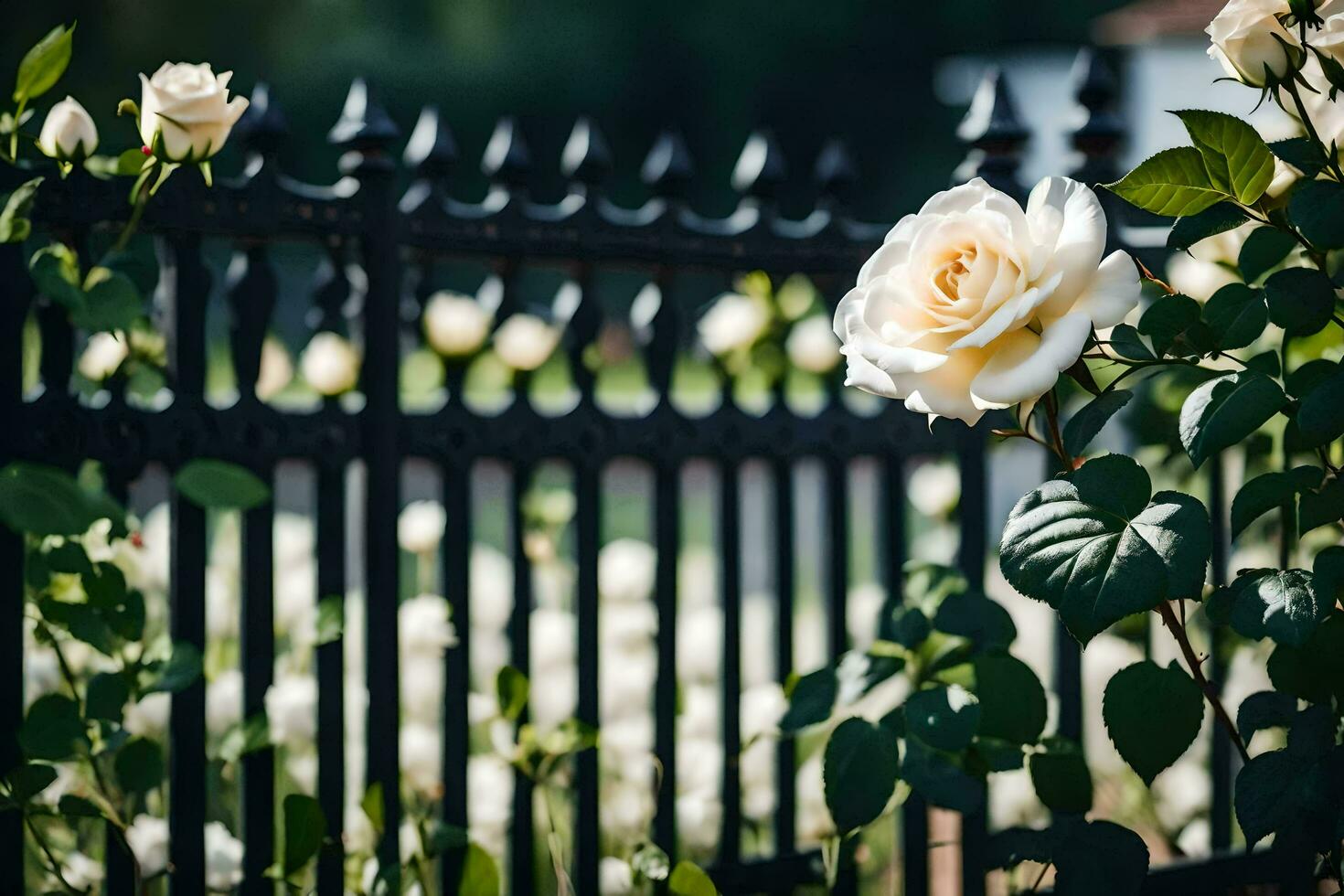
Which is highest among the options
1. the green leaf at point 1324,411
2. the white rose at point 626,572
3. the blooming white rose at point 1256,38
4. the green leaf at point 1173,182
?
the blooming white rose at point 1256,38

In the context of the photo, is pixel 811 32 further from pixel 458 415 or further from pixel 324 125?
pixel 458 415

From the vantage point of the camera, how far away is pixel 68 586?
1564mm

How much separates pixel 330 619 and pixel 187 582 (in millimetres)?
200

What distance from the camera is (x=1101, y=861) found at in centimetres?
128

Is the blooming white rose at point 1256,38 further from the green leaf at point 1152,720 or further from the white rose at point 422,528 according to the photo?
the white rose at point 422,528

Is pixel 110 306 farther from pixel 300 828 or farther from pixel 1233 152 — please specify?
pixel 1233 152

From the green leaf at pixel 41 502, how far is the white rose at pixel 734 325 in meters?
0.92

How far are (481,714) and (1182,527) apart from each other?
1.21 metres

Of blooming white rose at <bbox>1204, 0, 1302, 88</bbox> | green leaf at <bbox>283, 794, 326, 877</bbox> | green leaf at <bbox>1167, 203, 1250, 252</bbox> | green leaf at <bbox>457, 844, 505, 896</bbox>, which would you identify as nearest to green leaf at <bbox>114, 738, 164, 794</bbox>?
green leaf at <bbox>283, 794, 326, 877</bbox>

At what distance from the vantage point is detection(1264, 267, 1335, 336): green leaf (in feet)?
3.71

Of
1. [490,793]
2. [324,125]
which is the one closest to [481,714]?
[490,793]

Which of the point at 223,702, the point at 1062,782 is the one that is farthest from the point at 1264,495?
the point at 223,702

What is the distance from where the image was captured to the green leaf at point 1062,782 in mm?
1419

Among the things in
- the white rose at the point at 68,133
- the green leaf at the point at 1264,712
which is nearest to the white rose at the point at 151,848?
the white rose at the point at 68,133
